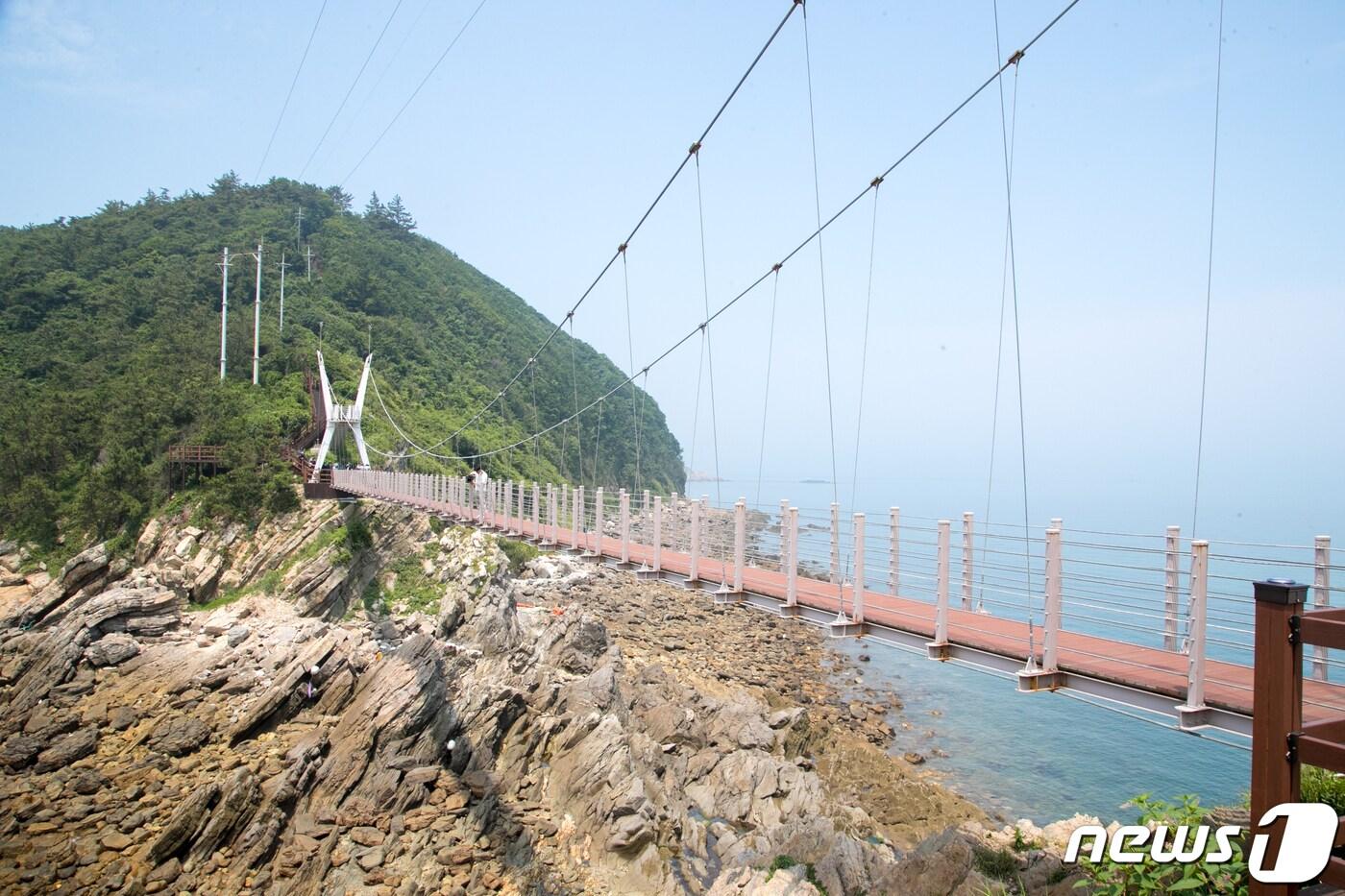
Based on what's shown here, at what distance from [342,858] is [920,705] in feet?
39.6

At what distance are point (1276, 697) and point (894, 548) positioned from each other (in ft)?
12.6

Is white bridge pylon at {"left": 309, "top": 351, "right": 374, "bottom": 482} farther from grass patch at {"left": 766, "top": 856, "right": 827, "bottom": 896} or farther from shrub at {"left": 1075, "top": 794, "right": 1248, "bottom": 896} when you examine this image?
shrub at {"left": 1075, "top": 794, "right": 1248, "bottom": 896}

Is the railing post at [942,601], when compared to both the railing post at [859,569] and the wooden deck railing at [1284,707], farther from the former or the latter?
the wooden deck railing at [1284,707]

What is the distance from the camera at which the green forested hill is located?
23688mm

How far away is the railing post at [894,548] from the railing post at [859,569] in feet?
1.13

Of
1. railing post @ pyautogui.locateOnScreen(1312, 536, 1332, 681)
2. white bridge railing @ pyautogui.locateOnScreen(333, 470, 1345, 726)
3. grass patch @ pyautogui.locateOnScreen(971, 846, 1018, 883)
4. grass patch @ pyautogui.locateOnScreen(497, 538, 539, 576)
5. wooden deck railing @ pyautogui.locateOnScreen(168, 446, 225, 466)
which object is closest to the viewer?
railing post @ pyautogui.locateOnScreen(1312, 536, 1332, 681)

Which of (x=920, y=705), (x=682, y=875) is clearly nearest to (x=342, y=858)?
(x=682, y=875)

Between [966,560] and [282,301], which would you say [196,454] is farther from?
[966,560]

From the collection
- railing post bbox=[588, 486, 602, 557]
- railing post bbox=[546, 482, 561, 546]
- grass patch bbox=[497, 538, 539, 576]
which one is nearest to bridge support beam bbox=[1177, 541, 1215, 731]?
railing post bbox=[588, 486, 602, 557]

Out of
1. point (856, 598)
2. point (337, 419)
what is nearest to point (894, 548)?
point (856, 598)

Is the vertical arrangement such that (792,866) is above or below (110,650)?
below

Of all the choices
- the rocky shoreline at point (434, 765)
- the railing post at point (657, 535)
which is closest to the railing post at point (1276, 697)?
the rocky shoreline at point (434, 765)

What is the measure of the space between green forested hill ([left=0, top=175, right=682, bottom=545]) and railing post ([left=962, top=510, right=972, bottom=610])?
20093mm

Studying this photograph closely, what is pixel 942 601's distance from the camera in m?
5.76
